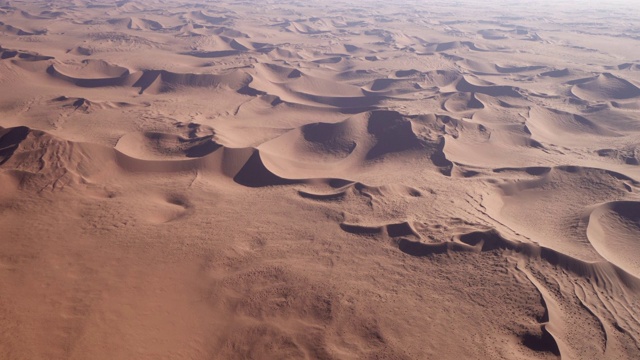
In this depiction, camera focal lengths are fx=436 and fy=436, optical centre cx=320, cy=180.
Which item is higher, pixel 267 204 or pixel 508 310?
pixel 508 310

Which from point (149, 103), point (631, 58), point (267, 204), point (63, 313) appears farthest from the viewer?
point (631, 58)

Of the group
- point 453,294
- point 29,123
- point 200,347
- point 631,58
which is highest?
point 631,58

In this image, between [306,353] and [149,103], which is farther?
[149,103]

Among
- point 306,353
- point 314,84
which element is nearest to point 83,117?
point 314,84

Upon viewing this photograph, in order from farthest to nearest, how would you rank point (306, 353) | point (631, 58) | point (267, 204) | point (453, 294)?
point (631, 58) < point (267, 204) < point (453, 294) < point (306, 353)

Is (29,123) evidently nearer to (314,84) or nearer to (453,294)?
(314,84)

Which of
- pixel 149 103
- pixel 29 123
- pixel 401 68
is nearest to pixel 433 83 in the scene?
pixel 401 68
